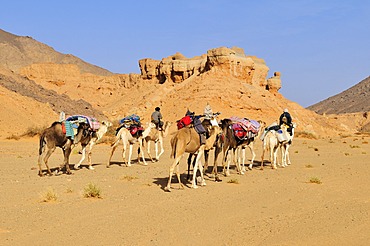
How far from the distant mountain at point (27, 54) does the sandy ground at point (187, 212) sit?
134001 mm

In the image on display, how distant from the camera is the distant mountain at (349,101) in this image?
136625mm

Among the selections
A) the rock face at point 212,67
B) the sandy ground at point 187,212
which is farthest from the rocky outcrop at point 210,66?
the sandy ground at point 187,212

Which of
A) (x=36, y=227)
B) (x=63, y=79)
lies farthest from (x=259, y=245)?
(x=63, y=79)

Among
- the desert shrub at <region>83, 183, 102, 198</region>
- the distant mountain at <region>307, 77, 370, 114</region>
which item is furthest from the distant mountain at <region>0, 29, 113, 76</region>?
the desert shrub at <region>83, 183, 102, 198</region>

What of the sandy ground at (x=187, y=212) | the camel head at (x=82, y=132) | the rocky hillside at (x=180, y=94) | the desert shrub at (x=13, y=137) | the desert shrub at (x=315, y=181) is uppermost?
the rocky hillside at (x=180, y=94)

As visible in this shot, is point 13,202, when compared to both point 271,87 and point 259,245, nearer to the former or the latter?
point 259,245

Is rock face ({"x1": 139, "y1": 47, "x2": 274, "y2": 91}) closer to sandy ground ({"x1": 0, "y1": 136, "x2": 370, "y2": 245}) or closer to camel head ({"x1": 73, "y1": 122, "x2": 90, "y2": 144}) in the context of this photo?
camel head ({"x1": 73, "y1": 122, "x2": 90, "y2": 144})

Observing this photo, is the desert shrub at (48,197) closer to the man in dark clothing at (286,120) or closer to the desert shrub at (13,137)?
the man in dark clothing at (286,120)

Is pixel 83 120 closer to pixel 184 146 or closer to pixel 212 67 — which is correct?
pixel 184 146

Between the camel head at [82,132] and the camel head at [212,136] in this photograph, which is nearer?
the camel head at [212,136]

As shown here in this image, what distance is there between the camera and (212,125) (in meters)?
13.7

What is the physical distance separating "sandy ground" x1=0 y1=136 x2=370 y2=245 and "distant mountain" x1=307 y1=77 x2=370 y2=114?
4961 inches

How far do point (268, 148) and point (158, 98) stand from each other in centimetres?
4336

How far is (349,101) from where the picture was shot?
492 ft
